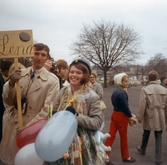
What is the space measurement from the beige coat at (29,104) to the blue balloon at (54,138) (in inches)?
29.6

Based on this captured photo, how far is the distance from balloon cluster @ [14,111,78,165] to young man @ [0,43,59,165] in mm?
639

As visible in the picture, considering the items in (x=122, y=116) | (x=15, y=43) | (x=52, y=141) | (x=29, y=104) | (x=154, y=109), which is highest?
(x=15, y=43)

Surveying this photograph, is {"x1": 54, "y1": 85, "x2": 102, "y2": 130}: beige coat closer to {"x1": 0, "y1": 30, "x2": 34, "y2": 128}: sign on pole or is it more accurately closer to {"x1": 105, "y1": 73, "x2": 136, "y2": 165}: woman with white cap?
{"x1": 0, "y1": 30, "x2": 34, "y2": 128}: sign on pole

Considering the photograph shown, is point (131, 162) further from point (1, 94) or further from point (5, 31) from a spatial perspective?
point (5, 31)

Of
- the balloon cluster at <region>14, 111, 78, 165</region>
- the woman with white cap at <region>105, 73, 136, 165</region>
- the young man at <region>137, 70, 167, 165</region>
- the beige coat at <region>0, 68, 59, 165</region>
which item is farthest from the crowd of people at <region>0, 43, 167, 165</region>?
the woman with white cap at <region>105, 73, 136, 165</region>

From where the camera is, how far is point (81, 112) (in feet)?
6.45

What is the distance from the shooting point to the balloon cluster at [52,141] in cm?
156

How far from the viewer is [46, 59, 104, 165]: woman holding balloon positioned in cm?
182

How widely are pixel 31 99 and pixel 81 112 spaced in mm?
758

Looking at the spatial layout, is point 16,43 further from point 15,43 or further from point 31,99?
point 31,99

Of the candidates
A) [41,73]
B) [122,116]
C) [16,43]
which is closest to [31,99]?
[41,73]

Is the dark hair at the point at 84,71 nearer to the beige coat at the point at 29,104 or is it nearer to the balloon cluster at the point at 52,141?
the balloon cluster at the point at 52,141

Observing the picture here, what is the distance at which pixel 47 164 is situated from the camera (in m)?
1.81

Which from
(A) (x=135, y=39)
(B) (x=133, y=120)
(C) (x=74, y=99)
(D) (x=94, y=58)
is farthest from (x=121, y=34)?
(C) (x=74, y=99)
